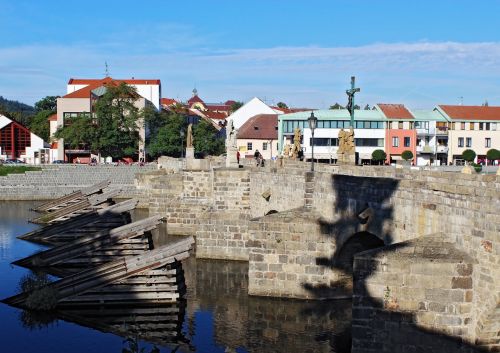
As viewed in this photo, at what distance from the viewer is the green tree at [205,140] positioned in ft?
269

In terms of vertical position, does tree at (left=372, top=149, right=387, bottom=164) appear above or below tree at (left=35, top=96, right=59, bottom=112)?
below

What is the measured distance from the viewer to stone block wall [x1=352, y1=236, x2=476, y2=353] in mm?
15305

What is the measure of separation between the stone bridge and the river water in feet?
3.84

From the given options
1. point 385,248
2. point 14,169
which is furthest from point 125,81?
point 385,248

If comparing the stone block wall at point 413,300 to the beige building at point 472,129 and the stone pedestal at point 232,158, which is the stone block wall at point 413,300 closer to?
the stone pedestal at point 232,158

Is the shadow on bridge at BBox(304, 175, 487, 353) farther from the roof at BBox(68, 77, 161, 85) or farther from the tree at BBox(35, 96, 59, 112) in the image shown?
the tree at BBox(35, 96, 59, 112)

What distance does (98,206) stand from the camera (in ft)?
149

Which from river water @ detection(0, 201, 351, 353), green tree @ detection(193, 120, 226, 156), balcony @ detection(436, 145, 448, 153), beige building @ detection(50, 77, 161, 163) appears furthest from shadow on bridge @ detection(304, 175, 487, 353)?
green tree @ detection(193, 120, 226, 156)

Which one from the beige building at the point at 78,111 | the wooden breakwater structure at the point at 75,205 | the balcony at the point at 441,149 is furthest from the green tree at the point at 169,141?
the wooden breakwater structure at the point at 75,205

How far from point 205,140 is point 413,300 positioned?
67.9 metres

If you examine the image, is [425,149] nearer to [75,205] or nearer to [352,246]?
[75,205]

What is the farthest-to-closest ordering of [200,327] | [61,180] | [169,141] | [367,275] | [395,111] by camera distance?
[169,141] < [395,111] < [61,180] < [200,327] < [367,275]

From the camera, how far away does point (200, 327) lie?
21531 millimetres

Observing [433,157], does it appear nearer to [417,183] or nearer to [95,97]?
[95,97]
